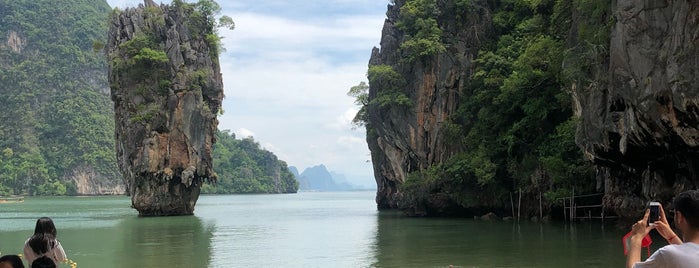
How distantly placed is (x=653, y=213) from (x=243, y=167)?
424 ft

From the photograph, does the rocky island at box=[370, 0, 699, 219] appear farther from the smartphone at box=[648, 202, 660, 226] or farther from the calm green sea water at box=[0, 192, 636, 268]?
the smartphone at box=[648, 202, 660, 226]

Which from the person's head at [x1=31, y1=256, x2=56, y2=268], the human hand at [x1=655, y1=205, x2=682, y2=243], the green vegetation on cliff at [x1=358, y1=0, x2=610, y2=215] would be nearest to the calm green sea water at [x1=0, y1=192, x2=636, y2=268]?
the green vegetation on cliff at [x1=358, y1=0, x2=610, y2=215]

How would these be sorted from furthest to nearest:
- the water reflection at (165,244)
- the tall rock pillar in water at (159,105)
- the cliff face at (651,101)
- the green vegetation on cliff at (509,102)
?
the tall rock pillar in water at (159,105) → the green vegetation on cliff at (509,102) → the water reflection at (165,244) → the cliff face at (651,101)

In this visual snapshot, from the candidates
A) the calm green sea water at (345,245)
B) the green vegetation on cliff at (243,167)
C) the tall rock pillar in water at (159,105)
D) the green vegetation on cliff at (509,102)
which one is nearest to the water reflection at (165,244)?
the calm green sea water at (345,245)

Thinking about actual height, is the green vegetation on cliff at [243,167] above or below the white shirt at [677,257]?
above

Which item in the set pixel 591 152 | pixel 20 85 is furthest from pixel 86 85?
pixel 591 152

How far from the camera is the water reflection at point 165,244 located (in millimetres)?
A: 17469

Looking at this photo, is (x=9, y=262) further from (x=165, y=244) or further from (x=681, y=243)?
(x=165, y=244)

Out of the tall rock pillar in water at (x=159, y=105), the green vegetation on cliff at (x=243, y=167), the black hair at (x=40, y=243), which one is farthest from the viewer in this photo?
the green vegetation on cliff at (x=243, y=167)

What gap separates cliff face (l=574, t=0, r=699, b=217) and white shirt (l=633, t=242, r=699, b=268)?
41.4 feet

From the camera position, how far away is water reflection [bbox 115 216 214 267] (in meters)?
17.5

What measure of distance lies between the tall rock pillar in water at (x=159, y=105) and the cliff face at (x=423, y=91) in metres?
11.4

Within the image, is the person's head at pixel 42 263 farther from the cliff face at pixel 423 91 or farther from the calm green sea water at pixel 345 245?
the cliff face at pixel 423 91

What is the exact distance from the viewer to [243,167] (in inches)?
5138
